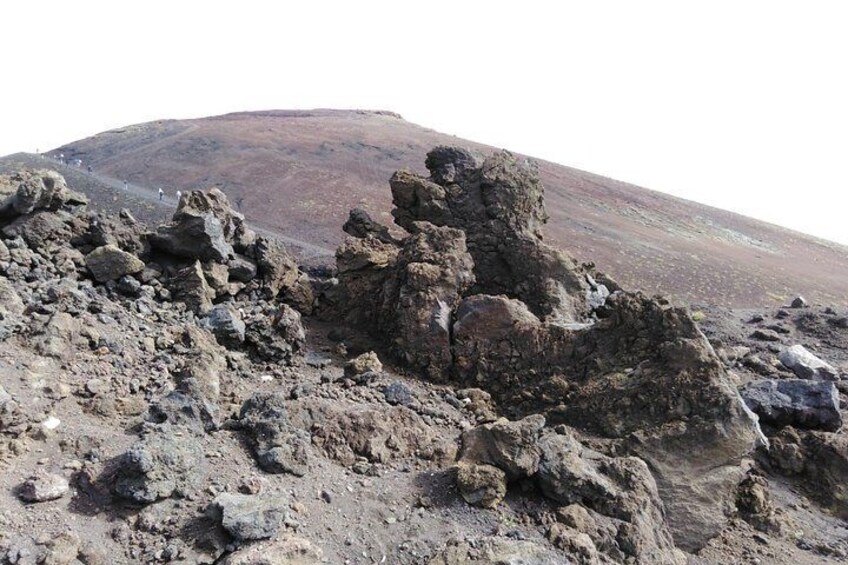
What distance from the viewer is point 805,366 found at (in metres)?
9.95

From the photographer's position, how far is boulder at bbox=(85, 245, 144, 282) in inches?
293

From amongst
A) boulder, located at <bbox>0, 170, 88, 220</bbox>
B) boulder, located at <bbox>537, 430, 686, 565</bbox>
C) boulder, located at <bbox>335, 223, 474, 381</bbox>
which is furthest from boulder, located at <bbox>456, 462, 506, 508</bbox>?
boulder, located at <bbox>0, 170, 88, 220</bbox>

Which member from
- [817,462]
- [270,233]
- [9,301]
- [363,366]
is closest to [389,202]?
[270,233]

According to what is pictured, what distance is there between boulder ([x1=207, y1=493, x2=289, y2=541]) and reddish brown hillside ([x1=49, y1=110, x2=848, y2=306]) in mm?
16770

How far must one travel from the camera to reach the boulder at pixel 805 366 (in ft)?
32.2

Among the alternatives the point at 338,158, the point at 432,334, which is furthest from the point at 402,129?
the point at 432,334

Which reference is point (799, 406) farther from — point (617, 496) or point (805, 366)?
point (617, 496)

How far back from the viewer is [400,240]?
10.7m

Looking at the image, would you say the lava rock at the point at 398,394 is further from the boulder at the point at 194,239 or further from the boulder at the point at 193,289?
the boulder at the point at 194,239

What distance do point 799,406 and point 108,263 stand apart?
369 inches

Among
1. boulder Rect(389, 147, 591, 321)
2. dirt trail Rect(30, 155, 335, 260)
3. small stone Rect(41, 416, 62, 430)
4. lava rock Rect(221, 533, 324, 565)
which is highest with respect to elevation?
boulder Rect(389, 147, 591, 321)

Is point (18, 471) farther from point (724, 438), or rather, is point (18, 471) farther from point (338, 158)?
point (338, 158)

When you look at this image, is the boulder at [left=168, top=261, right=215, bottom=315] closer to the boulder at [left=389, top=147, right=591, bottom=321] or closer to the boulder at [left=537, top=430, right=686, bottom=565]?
the boulder at [left=389, top=147, right=591, bottom=321]

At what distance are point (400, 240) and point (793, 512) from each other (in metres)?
7.13
